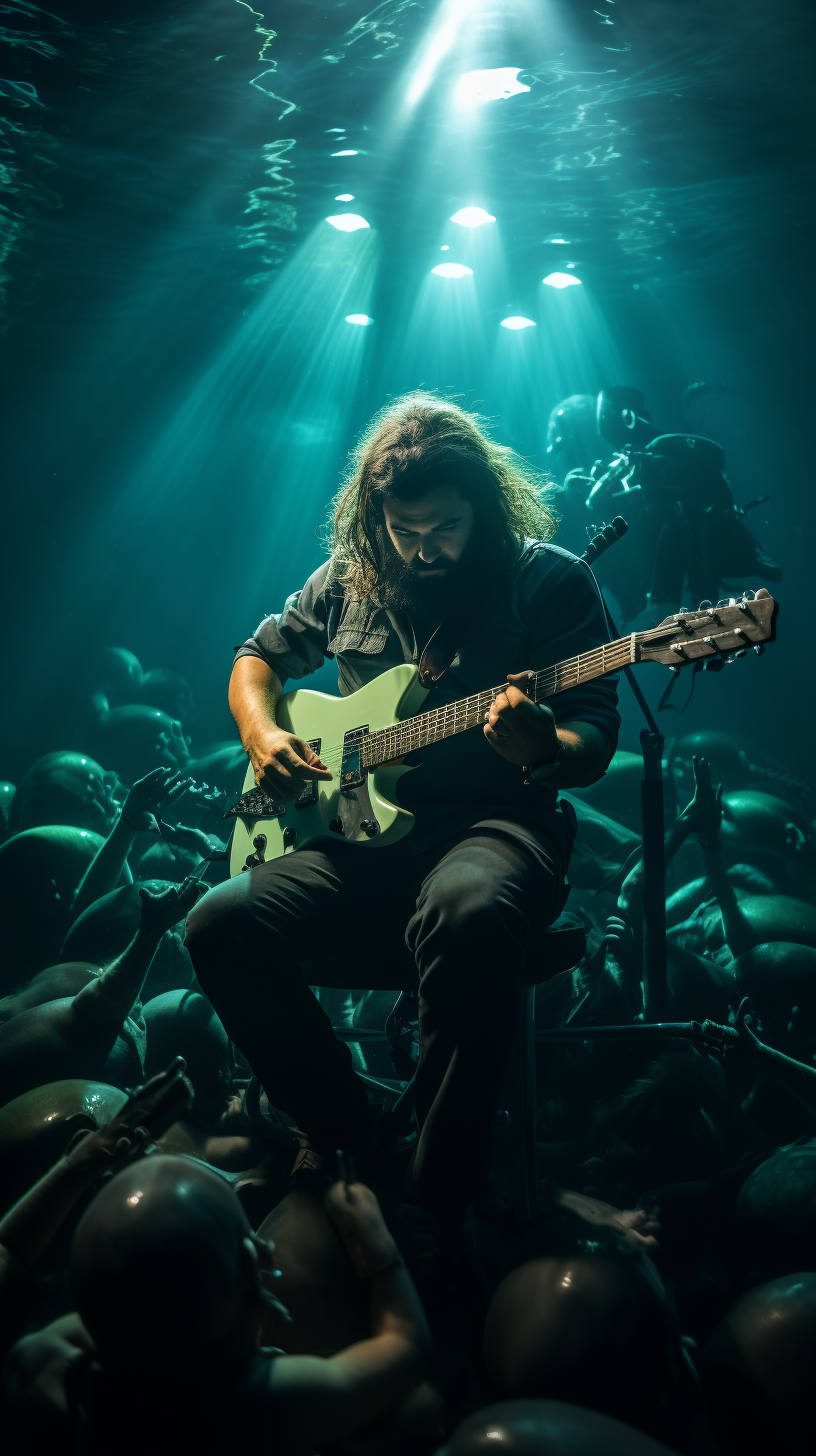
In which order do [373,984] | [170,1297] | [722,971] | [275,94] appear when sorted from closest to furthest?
[170,1297] < [373,984] < [722,971] < [275,94]

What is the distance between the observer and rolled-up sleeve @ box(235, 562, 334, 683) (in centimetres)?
314

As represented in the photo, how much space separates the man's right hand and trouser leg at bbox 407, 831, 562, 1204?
73 centimetres

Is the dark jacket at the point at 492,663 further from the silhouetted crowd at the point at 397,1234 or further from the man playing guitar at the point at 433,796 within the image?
the silhouetted crowd at the point at 397,1234

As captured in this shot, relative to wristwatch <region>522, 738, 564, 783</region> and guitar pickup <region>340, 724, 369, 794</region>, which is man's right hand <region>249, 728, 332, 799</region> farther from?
wristwatch <region>522, 738, 564, 783</region>

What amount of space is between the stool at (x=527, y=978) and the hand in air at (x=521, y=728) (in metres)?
0.58

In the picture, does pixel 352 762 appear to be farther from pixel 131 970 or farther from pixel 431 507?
pixel 131 970

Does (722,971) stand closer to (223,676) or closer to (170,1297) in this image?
(170,1297)

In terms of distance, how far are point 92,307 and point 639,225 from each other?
31.2 feet

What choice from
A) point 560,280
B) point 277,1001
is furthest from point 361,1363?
point 560,280

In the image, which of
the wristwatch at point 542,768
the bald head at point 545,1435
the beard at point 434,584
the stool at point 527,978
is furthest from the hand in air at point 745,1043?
the beard at point 434,584

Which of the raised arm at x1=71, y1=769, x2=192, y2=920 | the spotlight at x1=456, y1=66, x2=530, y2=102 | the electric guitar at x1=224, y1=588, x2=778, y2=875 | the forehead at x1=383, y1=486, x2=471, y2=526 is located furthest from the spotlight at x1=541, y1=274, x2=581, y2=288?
the electric guitar at x1=224, y1=588, x2=778, y2=875

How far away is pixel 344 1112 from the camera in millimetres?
2135

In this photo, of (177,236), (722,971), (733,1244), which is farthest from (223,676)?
(733,1244)

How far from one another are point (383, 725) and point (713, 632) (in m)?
1.10
